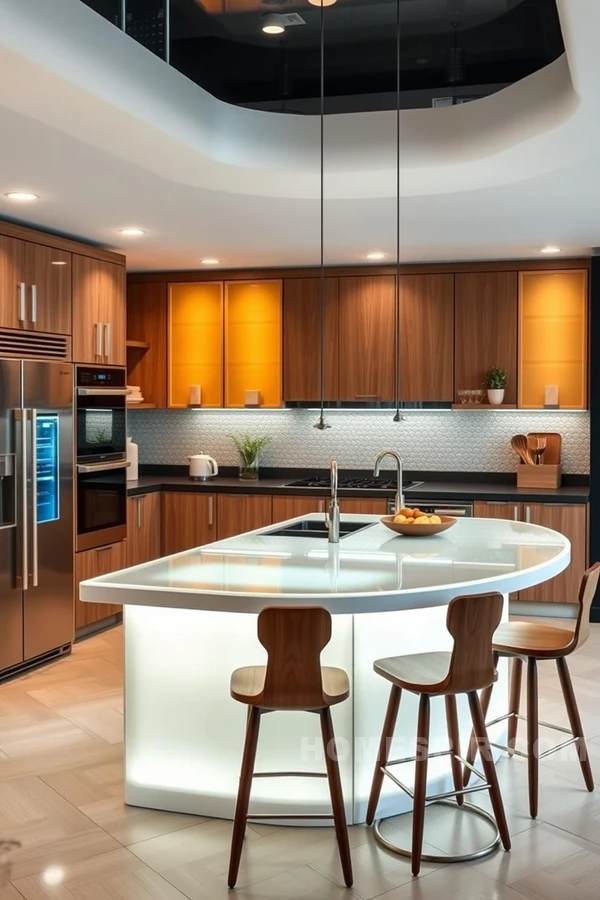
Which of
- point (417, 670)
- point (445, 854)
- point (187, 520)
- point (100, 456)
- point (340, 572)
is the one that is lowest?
point (445, 854)

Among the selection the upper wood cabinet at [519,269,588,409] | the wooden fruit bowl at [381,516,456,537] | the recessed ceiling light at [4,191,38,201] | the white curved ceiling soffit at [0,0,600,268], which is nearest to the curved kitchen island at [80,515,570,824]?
the wooden fruit bowl at [381,516,456,537]

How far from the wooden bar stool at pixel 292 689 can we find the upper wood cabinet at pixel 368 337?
4.43 meters

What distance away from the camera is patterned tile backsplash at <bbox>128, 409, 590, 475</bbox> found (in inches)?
290

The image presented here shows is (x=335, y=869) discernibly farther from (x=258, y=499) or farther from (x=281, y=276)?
(x=281, y=276)

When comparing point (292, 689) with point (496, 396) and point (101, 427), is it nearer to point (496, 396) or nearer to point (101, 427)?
point (101, 427)

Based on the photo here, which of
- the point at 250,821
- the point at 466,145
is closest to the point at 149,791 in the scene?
the point at 250,821

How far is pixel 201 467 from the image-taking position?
7668 mm

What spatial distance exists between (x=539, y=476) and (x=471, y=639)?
4188mm

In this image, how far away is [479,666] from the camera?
309cm

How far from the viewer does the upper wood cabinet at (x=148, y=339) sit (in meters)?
7.72

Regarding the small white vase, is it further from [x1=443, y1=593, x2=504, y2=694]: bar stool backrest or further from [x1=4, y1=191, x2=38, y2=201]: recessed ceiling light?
[x1=443, y1=593, x2=504, y2=694]: bar stool backrest

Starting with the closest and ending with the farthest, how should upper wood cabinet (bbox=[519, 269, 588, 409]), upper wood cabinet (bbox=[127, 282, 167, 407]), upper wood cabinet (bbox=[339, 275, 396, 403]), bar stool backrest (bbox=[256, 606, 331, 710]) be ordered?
bar stool backrest (bbox=[256, 606, 331, 710]) < upper wood cabinet (bbox=[519, 269, 588, 409]) < upper wood cabinet (bbox=[339, 275, 396, 403]) < upper wood cabinet (bbox=[127, 282, 167, 407])

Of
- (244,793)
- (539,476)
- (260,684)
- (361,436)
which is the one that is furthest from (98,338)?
(244,793)

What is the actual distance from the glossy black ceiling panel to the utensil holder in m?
3.27
